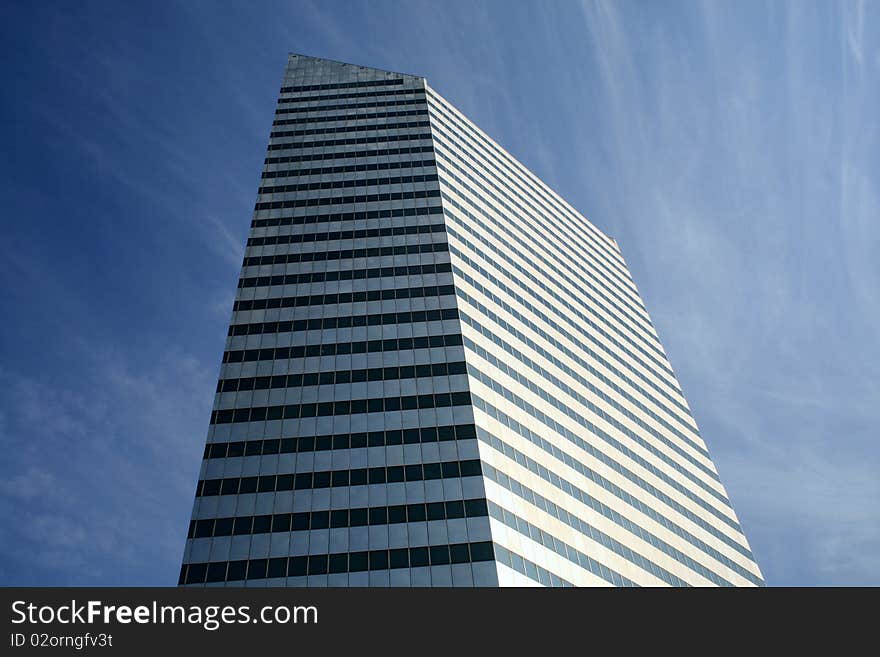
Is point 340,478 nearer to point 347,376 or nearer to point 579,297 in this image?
point 347,376

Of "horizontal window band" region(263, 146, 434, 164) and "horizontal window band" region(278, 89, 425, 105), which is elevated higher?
"horizontal window band" region(278, 89, 425, 105)

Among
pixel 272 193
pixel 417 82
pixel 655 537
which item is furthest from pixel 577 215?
pixel 655 537

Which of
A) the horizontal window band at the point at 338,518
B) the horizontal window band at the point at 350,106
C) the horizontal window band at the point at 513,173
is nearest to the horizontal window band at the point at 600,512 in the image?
the horizontal window band at the point at 338,518

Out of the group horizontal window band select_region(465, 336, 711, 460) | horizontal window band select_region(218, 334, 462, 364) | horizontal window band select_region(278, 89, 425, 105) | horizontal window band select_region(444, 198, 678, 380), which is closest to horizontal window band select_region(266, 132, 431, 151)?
horizontal window band select_region(278, 89, 425, 105)

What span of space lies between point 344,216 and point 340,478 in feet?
136

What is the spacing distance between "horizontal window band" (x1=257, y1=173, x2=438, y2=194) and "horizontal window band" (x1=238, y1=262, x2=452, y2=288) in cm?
1886

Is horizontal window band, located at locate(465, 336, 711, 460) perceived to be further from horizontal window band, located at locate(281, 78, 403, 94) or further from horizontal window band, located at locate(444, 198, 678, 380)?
horizontal window band, located at locate(281, 78, 403, 94)

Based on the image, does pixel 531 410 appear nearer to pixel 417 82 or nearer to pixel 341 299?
pixel 341 299

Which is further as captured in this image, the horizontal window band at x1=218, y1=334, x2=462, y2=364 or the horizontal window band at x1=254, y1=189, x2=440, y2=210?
the horizontal window band at x1=254, y1=189, x2=440, y2=210

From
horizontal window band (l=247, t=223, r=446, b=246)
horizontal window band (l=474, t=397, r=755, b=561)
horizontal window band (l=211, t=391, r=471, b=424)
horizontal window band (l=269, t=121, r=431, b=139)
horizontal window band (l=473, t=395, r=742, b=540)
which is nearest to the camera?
horizontal window band (l=211, t=391, r=471, b=424)

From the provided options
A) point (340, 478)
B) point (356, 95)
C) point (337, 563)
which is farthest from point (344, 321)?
point (356, 95)

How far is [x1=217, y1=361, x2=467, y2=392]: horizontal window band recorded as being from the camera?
6475 centimetres

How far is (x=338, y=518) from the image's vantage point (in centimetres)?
5372

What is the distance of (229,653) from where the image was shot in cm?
1912
